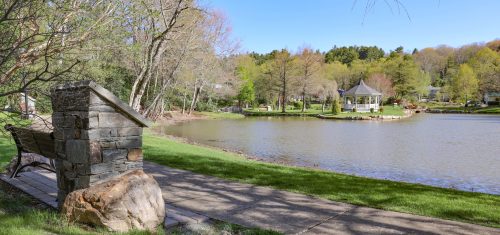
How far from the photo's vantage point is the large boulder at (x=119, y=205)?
352cm

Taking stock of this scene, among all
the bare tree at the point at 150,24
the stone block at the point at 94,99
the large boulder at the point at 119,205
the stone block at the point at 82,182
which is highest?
the bare tree at the point at 150,24

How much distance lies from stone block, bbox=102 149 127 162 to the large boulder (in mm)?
229

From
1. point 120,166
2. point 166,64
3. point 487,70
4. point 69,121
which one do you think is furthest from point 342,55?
point 69,121

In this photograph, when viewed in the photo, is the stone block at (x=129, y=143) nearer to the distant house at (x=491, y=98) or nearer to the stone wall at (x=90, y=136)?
the stone wall at (x=90, y=136)

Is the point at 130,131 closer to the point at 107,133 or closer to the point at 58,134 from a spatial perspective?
the point at 107,133

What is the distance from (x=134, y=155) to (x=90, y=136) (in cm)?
54

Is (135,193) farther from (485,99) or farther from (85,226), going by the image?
(485,99)

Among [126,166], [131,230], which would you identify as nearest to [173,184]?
[126,166]

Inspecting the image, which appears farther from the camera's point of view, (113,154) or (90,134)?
(113,154)

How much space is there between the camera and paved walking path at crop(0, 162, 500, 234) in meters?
4.18

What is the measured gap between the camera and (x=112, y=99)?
3.80 meters

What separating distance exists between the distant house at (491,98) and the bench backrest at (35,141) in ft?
230

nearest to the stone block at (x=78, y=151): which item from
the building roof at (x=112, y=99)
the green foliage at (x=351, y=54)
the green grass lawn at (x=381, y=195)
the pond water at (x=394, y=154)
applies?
the building roof at (x=112, y=99)

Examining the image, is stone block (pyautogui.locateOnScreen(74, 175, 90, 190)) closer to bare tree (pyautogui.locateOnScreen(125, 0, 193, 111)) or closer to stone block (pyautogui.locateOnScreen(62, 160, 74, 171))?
stone block (pyautogui.locateOnScreen(62, 160, 74, 171))
